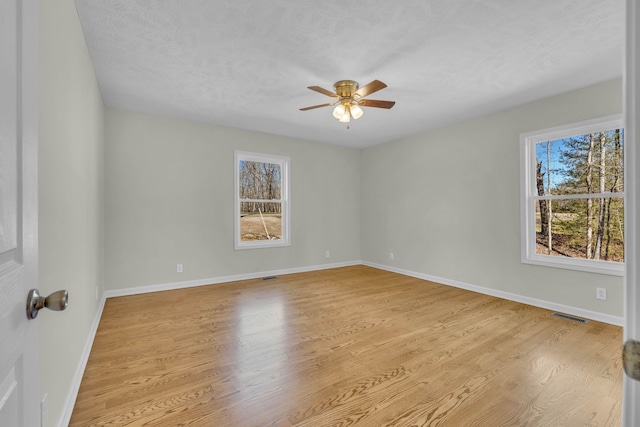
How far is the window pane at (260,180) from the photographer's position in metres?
5.05

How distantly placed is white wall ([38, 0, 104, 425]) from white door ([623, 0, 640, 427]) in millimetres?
1826

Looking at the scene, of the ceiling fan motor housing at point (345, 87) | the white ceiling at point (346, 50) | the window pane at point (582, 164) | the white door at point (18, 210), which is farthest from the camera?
the window pane at point (582, 164)

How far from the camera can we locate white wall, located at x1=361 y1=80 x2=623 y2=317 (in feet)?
10.8

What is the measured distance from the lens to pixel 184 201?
439 cm

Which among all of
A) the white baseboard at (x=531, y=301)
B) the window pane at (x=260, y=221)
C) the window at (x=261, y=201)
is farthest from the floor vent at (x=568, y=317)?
the window pane at (x=260, y=221)

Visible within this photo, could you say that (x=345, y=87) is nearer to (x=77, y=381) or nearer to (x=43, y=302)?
(x=43, y=302)

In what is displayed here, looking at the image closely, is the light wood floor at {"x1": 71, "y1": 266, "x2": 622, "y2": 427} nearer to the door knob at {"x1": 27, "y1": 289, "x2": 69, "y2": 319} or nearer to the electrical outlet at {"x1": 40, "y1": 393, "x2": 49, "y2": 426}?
the electrical outlet at {"x1": 40, "y1": 393, "x2": 49, "y2": 426}

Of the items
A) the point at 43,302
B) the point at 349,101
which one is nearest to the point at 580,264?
the point at 349,101

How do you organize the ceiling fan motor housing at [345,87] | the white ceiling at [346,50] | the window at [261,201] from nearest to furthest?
the white ceiling at [346,50] < the ceiling fan motor housing at [345,87] < the window at [261,201]

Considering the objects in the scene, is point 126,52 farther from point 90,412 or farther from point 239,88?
point 90,412

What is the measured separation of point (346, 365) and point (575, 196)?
330 cm

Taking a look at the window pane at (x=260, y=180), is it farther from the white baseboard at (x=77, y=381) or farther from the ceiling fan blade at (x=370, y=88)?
the white baseboard at (x=77, y=381)

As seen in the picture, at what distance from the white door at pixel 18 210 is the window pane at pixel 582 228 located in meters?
4.54

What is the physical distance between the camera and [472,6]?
6.61 ft
